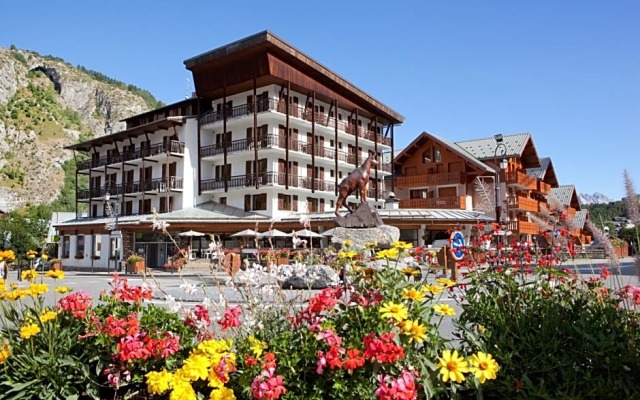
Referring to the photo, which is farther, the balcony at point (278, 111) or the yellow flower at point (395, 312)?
the balcony at point (278, 111)

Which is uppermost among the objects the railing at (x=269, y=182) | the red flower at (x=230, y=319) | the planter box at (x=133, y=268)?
the railing at (x=269, y=182)

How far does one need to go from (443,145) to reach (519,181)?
723 cm

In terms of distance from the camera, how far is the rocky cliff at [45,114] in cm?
11175

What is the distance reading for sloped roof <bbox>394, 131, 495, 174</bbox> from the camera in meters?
44.1

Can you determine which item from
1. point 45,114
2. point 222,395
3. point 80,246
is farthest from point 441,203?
point 45,114

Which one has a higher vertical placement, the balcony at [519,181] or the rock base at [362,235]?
the balcony at [519,181]

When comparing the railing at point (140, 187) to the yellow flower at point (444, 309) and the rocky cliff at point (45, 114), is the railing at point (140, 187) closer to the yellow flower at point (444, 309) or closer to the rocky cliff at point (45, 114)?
the yellow flower at point (444, 309)

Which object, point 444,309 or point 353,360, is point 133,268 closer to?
point 444,309

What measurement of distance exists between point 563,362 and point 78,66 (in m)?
193

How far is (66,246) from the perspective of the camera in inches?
1911

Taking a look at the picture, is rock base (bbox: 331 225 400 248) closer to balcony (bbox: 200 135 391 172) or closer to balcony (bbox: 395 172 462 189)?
balcony (bbox: 200 135 391 172)

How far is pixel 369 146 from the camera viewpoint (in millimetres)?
49188

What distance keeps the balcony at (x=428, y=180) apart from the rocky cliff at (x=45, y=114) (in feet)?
234

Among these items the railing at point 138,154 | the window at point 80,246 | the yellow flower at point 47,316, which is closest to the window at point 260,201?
the railing at point 138,154
